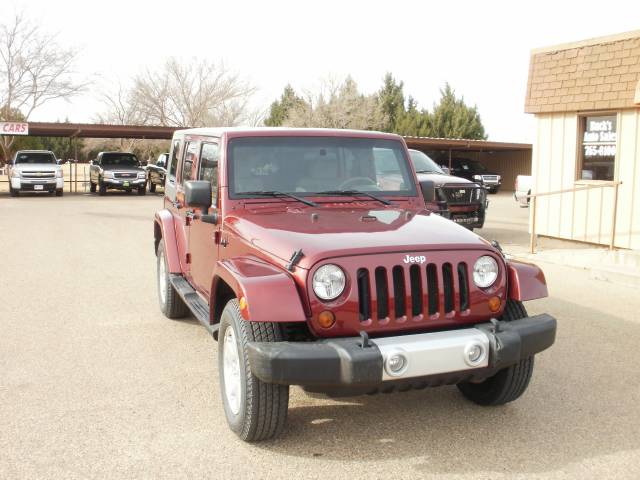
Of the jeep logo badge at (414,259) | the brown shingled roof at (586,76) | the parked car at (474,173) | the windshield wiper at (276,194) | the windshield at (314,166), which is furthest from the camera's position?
the parked car at (474,173)

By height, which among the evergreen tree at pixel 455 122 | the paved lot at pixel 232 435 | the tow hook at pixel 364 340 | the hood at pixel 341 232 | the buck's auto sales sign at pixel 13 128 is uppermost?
the evergreen tree at pixel 455 122

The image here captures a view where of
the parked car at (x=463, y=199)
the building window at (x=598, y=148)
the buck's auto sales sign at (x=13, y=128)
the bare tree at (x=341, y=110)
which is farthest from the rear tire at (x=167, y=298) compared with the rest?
the bare tree at (x=341, y=110)

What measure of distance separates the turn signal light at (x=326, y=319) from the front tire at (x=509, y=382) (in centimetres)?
115

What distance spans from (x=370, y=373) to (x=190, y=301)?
2320 millimetres

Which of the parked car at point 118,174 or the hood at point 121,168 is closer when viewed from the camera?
the parked car at point 118,174

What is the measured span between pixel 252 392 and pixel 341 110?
5155 cm

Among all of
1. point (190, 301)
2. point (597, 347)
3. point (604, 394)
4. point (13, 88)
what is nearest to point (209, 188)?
point (190, 301)

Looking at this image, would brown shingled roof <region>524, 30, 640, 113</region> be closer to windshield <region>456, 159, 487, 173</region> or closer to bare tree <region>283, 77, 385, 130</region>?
windshield <region>456, 159, 487, 173</region>

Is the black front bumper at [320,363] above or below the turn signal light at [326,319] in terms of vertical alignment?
below

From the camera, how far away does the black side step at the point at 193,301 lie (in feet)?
15.3

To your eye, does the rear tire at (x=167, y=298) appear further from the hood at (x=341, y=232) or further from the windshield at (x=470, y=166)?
the windshield at (x=470, y=166)

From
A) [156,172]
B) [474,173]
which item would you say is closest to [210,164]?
[156,172]

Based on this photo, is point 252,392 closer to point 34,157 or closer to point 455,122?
point 34,157

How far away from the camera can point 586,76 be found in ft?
40.8
